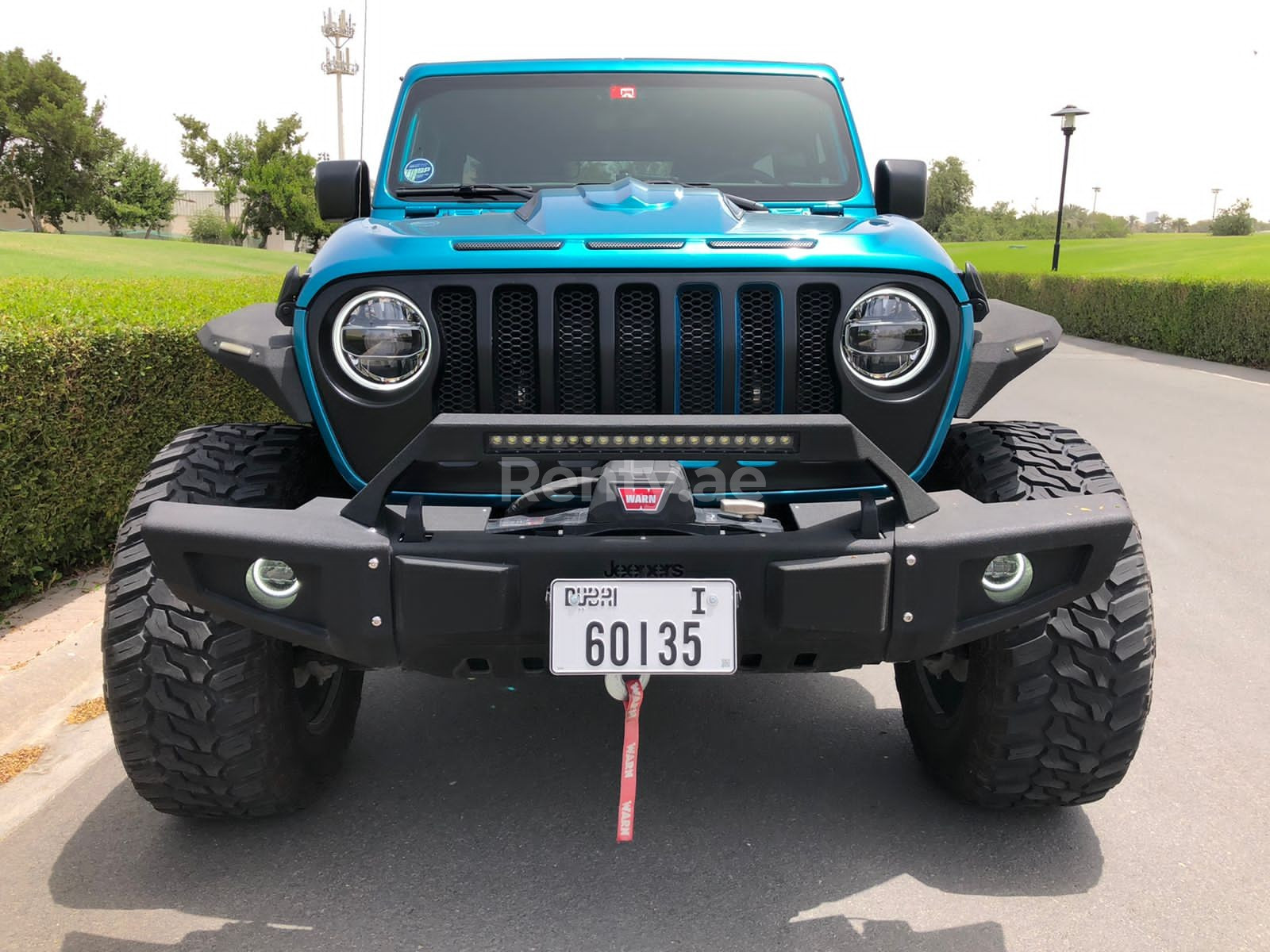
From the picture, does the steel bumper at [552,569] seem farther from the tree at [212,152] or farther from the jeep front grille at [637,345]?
the tree at [212,152]

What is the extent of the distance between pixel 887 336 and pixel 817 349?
0.56 feet

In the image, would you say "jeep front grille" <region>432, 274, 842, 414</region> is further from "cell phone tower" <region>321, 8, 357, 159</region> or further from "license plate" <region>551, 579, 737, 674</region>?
"cell phone tower" <region>321, 8, 357, 159</region>

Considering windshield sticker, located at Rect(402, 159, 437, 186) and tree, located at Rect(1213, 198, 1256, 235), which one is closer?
windshield sticker, located at Rect(402, 159, 437, 186)

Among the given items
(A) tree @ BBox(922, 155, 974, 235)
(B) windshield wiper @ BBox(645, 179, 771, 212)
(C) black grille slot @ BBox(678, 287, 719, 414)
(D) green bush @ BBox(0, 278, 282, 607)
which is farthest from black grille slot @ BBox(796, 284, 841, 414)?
(A) tree @ BBox(922, 155, 974, 235)

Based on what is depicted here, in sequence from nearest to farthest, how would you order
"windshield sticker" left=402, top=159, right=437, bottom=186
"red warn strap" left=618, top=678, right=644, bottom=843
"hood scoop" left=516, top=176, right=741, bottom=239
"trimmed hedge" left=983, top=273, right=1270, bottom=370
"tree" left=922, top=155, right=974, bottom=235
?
"red warn strap" left=618, top=678, right=644, bottom=843
"hood scoop" left=516, top=176, right=741, bottom=239
"windshield sticker" left=402, top=159, right=437, bottom=186
"trimmed hedge" left=983, top=273, right=1270, bottom=370
"tree" left=922, top=155, right=974, bottom=235

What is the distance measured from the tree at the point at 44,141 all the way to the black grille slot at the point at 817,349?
75442mm

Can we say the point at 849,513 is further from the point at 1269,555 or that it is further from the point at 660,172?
the point at 1269,555

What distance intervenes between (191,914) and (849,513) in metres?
1.83

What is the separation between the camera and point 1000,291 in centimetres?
3328

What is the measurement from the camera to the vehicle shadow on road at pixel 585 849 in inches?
108

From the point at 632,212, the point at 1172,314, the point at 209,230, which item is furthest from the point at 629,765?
the point at 209,230

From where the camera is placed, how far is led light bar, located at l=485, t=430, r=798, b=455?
2.36m

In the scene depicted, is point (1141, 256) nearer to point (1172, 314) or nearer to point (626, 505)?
point (1172, 314)

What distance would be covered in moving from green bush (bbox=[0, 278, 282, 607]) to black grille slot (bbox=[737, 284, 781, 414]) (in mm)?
3366
